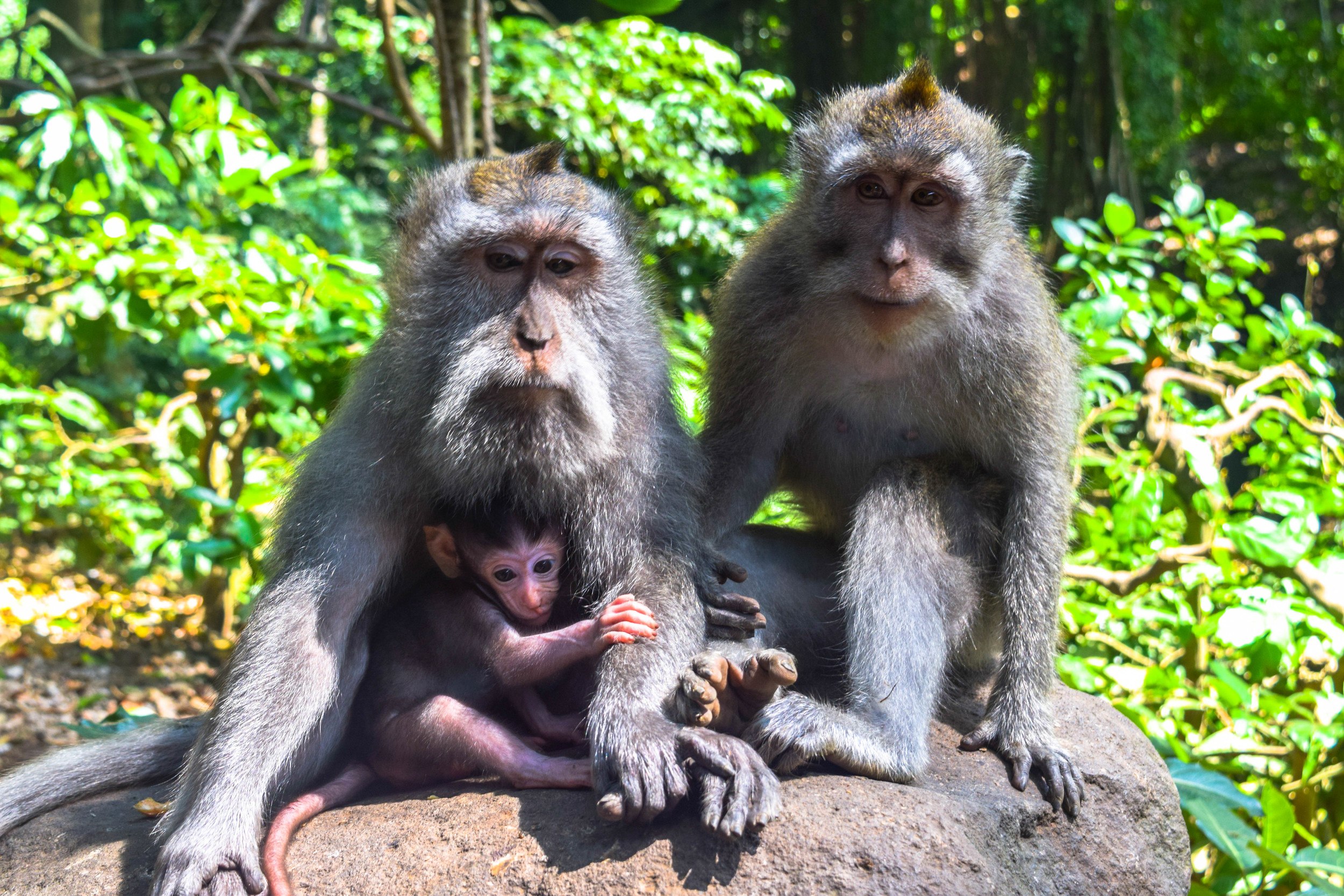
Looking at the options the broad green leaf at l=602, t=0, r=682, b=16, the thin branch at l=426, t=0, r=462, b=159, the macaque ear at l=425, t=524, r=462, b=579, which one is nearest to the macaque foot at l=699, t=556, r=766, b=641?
the macaque ear at l=425, t=524, r=462, b=579

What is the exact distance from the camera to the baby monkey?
9.15ft

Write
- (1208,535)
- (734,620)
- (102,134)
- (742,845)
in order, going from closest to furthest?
(742,845) → (734,620) → (102,134) → (1208,535)

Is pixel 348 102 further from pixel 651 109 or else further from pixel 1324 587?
pixel 1324 587

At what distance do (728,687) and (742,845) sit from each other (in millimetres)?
435

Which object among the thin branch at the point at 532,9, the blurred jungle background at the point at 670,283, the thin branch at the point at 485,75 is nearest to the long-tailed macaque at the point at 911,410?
the blurred jungle background at the point at 670,283

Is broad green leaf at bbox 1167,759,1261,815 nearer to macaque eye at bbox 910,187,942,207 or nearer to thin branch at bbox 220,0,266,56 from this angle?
macaque eye at bbox 910,187,942,207

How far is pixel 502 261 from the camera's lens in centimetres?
283

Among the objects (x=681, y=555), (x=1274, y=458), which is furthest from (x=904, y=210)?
(x=1274, y=458)

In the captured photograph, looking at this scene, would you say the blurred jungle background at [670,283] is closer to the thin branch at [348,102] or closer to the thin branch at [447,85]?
the thin branch at [447,85]

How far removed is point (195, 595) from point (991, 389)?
6.58m

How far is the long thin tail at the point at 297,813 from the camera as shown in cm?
257

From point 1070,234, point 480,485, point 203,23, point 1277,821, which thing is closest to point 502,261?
point 480,485

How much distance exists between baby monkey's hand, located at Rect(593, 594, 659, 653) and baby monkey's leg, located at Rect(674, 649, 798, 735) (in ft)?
0.55

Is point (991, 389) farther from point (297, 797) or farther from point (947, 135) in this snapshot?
point (297, 797)
